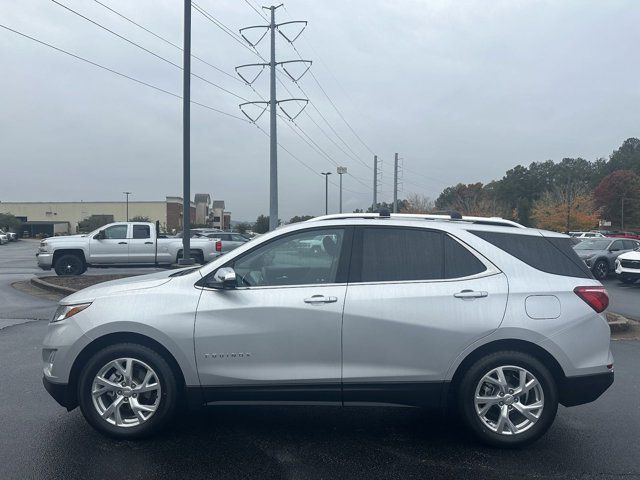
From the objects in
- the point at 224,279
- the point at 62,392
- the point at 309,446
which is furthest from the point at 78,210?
the point at 309,446

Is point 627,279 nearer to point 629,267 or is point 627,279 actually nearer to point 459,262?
point 629,267

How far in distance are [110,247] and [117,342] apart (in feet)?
50.3

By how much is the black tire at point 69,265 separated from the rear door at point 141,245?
150 cm

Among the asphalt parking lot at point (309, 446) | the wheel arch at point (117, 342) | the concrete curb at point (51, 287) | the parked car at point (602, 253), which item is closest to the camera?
the asphalt parking lot at point (309, 446)

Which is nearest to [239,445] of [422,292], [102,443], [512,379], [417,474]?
[102,443]

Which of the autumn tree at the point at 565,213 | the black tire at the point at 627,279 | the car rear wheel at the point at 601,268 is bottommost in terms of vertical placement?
the black tire at the point at 627,279

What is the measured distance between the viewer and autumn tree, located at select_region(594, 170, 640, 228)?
78.4m

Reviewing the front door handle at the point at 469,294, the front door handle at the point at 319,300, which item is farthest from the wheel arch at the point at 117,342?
the front door handle at the point at 469,294

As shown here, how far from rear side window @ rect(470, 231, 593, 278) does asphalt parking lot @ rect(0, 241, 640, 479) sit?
1.42m

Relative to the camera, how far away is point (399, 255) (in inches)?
201

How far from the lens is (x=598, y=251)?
75.4ft

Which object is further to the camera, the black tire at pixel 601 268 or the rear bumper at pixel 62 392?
the black tire at pixel 601 268

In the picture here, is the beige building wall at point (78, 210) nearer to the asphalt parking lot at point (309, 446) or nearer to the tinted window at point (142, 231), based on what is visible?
the tinted window at point (142, 231)

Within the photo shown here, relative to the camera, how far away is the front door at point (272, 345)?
4855 mm
